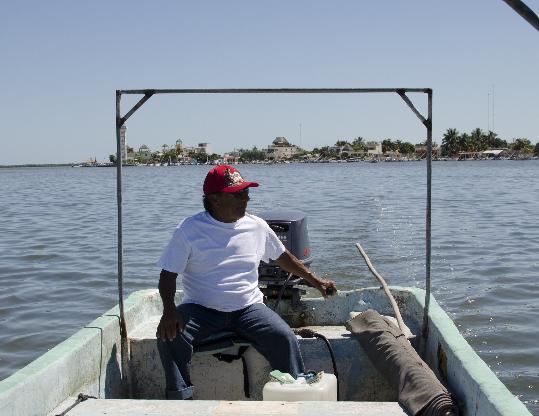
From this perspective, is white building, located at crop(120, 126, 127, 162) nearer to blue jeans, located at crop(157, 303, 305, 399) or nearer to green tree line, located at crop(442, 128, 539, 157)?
blue jeans, located at crop(157, 303, 305, 399)

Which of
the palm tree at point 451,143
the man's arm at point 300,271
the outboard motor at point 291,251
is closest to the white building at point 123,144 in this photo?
the man's arm at point 300,271

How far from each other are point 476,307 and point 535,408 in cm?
401

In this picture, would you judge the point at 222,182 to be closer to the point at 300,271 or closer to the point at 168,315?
the point at 168,315

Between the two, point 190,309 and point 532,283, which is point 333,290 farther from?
point 532,283

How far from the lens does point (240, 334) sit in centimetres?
414

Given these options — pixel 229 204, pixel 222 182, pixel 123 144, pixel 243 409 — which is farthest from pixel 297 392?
pixel 123 144

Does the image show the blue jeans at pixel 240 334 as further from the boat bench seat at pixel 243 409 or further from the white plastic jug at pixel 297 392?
the boat bench seat at pixel 243 409

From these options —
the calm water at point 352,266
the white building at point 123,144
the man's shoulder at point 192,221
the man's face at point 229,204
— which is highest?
the white building at point 123,144

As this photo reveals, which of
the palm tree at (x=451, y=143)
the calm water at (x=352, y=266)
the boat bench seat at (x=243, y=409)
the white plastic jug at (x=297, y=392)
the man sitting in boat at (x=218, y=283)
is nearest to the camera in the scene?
the boat bench seat at (x=243, y=409)

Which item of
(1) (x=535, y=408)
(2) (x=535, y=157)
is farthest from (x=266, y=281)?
(2) (x=535, y=157)

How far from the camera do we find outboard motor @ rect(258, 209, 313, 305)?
5370 millimetres

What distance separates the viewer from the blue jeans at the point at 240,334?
3939mm

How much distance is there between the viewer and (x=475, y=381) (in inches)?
128

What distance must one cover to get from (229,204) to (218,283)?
0.47 m
